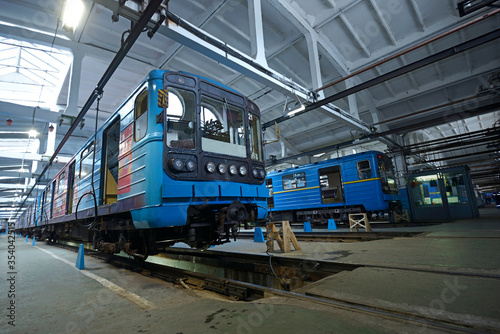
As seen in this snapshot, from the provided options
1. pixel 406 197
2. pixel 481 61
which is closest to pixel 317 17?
pixel 481 61

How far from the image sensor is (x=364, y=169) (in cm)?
1005

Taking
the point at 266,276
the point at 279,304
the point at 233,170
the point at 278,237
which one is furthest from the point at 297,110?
the point at 279,304

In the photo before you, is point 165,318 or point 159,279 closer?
point 165,318

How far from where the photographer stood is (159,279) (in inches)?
154

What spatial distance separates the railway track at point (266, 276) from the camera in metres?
1.75

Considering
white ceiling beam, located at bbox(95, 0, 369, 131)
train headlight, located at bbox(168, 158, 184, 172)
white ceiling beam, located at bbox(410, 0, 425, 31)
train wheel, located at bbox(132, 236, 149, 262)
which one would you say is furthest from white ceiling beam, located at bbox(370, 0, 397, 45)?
train wheel, located at bbox(132, 236, 149, 262)

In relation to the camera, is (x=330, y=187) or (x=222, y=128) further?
(x=330, y=187)

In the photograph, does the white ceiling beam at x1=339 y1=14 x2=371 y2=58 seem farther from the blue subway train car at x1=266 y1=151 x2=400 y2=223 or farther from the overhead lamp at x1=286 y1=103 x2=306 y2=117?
the blue subway train car at x1=266 y1=151 x2=400 y2=223

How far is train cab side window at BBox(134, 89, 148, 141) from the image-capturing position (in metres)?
3.84

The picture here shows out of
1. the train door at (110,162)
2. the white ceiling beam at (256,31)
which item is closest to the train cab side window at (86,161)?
the train door at (110,162)

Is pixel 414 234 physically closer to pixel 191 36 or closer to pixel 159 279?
pixel 159 279

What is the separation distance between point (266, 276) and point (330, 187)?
9.65 m

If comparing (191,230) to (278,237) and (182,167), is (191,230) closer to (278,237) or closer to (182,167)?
(182,167)

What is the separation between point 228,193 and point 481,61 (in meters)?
12.6
